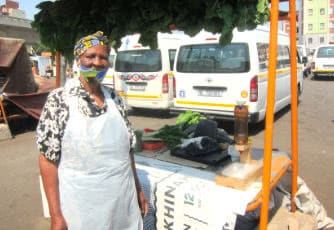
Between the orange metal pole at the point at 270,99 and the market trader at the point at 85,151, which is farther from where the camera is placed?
the orange metal pole at the point at 270,99

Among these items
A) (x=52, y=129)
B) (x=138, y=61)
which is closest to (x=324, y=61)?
(x=138, y=61)

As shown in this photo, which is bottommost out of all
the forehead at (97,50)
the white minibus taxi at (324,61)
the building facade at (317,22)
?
the forehead at (97,50)

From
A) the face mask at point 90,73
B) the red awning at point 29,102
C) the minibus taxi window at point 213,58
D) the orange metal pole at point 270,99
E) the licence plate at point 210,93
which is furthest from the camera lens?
the red awning at point 29,102

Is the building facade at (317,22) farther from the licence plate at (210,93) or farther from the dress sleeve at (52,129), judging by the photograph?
the dress sleeve at (52,129)

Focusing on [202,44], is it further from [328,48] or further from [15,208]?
[328,48]

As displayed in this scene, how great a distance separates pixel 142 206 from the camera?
2566 millimetres

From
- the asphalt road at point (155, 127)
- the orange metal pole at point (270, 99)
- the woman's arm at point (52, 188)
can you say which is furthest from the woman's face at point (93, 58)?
the asphalt road at point (155, 127)

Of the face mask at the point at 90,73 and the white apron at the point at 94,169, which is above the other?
the face mask at the point at 90,73

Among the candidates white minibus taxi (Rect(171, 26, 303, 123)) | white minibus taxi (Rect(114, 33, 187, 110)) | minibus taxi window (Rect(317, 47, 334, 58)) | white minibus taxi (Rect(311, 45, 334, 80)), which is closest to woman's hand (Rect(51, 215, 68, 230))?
white minibus taxi (Rect(171, 26, 303, 123))

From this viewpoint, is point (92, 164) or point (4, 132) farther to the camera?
point (4, 132)

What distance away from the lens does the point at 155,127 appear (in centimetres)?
868

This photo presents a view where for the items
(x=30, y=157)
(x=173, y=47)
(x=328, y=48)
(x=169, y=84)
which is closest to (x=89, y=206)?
(x=30, y=157)

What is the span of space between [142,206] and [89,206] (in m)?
0.52

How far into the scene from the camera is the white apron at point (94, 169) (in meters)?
2.08
